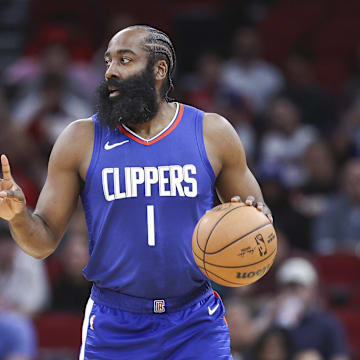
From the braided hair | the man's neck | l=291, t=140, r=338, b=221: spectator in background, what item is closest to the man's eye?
the braided hair

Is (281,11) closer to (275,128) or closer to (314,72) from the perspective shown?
(314,72)

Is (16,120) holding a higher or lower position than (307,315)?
higher

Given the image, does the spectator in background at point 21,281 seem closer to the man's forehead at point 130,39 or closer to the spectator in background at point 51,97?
the spectator in background at point 51,97

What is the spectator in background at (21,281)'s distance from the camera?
8.08 m

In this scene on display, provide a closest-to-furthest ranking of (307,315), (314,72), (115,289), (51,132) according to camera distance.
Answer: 1. (115,289)
2. (307,315)
3. (51,132)
4. (314,72)

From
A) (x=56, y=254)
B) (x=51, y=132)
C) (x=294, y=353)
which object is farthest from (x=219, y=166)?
(x=51, y=132)

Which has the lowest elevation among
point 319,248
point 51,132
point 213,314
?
Answer: point 213,314

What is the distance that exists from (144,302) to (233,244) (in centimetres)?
52

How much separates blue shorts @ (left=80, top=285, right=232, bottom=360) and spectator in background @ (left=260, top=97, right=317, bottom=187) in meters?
6.15

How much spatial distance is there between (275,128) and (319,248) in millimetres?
1970

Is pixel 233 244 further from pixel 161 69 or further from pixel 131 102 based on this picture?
pixel 161 69

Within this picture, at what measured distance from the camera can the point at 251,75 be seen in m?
11.7

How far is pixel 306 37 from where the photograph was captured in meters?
12.7

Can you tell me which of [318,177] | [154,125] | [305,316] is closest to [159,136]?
[154,125]
